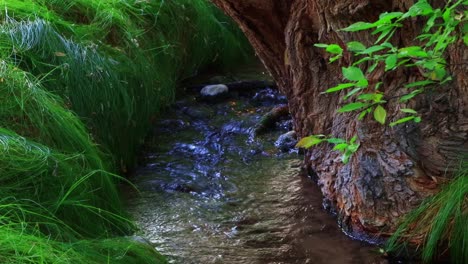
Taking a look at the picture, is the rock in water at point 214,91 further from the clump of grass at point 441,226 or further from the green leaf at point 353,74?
the green leaf at point 353,74

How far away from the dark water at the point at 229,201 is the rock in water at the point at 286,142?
7 centimetres

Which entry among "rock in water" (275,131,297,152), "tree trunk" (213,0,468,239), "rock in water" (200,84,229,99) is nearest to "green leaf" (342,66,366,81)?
"tree trunk" (213,0,468,239)

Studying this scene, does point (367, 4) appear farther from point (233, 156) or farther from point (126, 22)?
point (126, 22)

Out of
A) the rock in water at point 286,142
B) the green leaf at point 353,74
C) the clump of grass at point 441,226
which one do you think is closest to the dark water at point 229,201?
the rock in water at point 286,142

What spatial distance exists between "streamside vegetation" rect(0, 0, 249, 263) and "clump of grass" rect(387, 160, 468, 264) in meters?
1.17

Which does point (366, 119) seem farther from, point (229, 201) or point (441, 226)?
point (229, 201)

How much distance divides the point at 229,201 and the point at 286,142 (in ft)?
3.61

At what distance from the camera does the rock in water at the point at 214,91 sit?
239 inches

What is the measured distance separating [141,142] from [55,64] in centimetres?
85

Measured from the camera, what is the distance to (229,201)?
4113 millimetres

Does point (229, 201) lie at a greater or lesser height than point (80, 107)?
lesser

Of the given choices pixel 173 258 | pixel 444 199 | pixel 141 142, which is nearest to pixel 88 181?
pixel 173 258

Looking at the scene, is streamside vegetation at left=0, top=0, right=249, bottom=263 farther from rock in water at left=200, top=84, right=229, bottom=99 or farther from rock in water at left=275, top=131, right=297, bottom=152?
rock in water at left=275, top=131, right=297, bottom=152

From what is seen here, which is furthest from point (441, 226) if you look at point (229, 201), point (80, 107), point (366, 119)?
point (80, 107)
